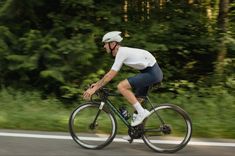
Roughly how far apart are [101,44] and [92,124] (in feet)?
14.0

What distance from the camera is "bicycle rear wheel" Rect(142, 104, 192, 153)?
684cm

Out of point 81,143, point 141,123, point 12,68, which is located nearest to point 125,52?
point 141,123

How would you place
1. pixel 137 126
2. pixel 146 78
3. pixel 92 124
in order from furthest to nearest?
pixel 92 124, pixel 137 126, pixel 146 78

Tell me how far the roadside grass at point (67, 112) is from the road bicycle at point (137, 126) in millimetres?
654

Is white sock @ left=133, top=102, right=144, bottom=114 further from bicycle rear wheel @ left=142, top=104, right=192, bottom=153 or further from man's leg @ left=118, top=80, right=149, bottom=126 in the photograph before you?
bicycle rear wheel @ left=142, top=104, right=192, bottom=153

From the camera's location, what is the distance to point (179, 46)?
11.6 meters

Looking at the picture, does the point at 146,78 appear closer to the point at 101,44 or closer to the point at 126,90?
the point at 126,90

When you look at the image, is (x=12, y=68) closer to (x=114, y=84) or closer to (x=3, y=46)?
(x=3, y=46)

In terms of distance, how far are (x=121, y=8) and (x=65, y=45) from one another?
175 cm

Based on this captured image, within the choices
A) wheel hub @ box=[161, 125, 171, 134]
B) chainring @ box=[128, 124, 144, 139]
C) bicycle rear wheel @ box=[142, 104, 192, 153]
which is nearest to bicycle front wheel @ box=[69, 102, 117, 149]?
chainring @ box=[128, 124, 144, 139]

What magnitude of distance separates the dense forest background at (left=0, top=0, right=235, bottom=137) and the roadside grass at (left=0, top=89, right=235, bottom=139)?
0.24 metres

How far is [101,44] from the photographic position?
11.2 m

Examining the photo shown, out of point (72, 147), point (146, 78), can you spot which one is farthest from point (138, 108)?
point (72, 147)

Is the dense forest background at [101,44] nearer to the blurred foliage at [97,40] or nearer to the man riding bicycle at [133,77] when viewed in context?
the blurred foliage at [97,40]
